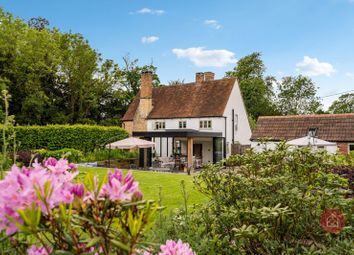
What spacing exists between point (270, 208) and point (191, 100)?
31.1 metres

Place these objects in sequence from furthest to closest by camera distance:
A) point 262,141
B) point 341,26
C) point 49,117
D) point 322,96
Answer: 1. point 322,96
2. point 49,117
3. point 341,26
4. point 262,141

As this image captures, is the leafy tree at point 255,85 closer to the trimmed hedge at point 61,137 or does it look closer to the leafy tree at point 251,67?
the leafy tree at point 251,67

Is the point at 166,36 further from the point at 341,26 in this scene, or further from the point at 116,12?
the point at 341,26

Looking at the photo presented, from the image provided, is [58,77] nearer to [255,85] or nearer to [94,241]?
[255,85]

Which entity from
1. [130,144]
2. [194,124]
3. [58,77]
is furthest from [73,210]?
[58,77]

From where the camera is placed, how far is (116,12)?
2286cm

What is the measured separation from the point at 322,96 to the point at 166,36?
36.3 meters

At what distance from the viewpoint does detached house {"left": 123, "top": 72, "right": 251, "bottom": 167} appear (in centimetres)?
Result: 3067

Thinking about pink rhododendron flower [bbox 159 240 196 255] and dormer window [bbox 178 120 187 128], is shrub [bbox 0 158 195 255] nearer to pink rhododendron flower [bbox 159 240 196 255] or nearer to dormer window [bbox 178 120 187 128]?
pink rhododendron flower [bbox 159 240 196 255]

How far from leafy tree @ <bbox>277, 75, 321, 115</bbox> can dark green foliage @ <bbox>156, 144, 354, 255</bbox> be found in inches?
2156

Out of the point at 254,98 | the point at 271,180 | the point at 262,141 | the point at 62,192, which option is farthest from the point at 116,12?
the point at 254,98

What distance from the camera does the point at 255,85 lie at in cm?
5006

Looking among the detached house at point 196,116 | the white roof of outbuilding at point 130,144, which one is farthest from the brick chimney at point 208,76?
the white roof of outbuilding at point 130,144

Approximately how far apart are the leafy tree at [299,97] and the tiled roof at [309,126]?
26104 mm
